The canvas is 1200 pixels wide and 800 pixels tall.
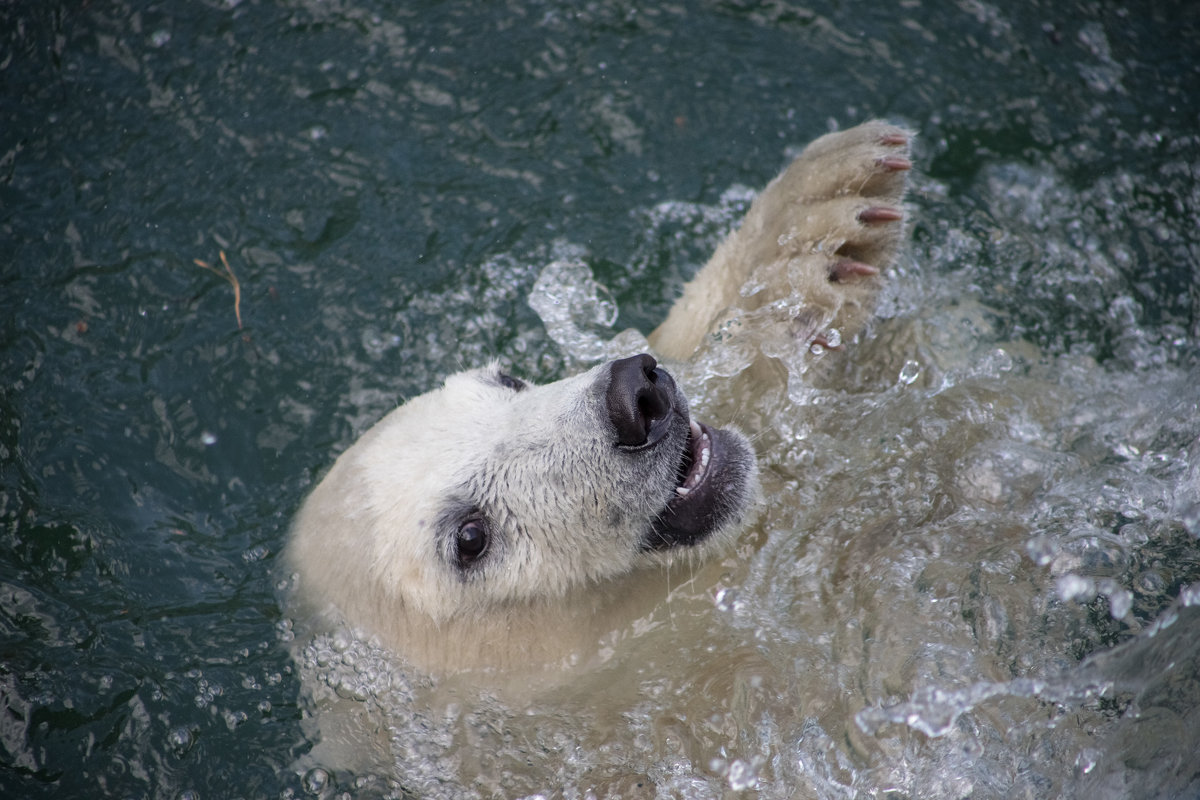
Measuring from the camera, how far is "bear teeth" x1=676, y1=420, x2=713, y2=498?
2.66 meters

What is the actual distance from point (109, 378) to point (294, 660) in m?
1.50

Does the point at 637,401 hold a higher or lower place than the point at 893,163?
lower

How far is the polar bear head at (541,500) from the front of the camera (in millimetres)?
2484

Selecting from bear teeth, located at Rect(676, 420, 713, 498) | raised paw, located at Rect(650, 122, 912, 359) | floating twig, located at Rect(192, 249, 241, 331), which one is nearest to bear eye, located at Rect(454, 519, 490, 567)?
bear teeth, located at Rect(676, 420, 713, 498)

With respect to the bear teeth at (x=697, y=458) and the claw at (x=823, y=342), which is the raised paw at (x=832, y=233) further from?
the bear teeth at (x=697, y=458)

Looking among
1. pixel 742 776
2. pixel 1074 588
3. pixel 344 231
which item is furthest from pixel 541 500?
pixel 344 231

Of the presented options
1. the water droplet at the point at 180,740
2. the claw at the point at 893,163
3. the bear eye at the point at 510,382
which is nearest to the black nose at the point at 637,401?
the bear eye at the point at 510,382

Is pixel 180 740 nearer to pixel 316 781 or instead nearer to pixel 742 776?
pixel 316 781

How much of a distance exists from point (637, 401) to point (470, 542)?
0.57m

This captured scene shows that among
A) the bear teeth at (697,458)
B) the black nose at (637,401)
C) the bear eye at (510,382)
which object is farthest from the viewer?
the bear eye at (510,382)

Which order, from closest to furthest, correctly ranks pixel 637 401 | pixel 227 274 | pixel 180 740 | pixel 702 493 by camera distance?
1. pixel 637 401
2. pixel 702 493
3. pixel 180 740
4. pixel 227 274

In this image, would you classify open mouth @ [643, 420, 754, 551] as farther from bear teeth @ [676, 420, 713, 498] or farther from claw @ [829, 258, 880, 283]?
claw @ [829, 258, 880, 283]

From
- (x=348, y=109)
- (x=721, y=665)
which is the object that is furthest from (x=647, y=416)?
(x=348, y=109)

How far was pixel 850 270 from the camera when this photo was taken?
9.68 feet
